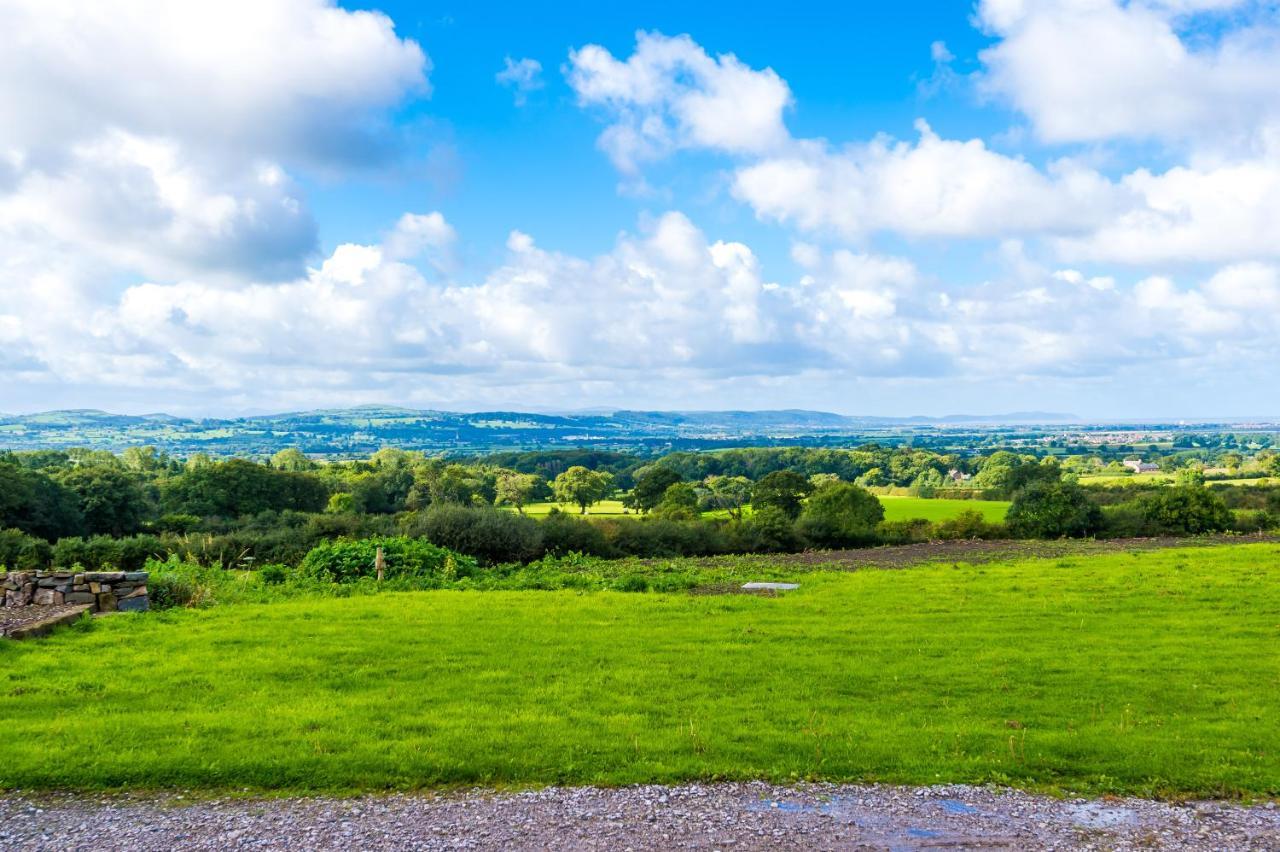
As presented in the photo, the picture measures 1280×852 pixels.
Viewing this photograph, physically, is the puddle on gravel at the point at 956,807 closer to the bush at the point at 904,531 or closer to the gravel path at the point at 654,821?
Result: the gravel path at the point at 654,821

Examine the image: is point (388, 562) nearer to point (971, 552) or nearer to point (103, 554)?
point (103, 554)

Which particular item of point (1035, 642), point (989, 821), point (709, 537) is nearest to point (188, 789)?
point (989, 821)

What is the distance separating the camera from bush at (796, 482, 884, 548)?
46312 mm

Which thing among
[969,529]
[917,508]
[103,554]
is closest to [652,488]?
[917,508]

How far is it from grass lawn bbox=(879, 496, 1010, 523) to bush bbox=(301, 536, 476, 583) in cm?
3605

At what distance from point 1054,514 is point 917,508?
19.0 meters

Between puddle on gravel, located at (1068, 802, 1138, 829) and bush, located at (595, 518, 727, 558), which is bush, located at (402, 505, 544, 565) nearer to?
bush, located at (595, 518, 727, 558)

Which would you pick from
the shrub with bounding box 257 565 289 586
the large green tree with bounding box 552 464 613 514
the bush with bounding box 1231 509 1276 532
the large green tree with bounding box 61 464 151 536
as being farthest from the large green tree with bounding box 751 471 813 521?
the large green tree with bounding box 61 464 151 536

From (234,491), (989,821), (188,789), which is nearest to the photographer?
(989,821)

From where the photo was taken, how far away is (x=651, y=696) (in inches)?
445

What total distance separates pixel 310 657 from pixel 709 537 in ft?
102

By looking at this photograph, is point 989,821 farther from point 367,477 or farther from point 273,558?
point 367,477

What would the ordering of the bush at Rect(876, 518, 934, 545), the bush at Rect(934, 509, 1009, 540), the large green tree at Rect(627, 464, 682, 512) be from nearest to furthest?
the bush at Rect(876, 518, 934, 545) → the bush at Rect(934, 509, 1009, 540) → the large green tree at Rect(627, 464, 682, 512)

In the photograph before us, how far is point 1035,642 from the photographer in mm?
14695
